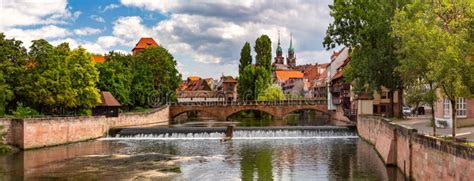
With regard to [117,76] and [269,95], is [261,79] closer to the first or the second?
[269,95]

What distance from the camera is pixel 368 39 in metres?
44.0

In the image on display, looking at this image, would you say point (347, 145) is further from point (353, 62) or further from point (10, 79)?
point (10, 79)

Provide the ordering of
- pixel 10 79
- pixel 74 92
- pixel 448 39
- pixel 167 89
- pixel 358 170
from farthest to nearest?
1. pixel 167 89
2. pixel 74 92
3. pixel 10 79
4. pixel 358 170
5. pixel 448 39

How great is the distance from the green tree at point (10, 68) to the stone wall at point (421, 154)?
28.4 metres

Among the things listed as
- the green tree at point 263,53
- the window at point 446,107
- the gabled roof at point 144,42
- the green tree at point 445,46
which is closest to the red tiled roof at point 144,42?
the gabled roof at point 144,42

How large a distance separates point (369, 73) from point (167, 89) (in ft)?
161

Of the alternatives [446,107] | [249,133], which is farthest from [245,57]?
[446,107]

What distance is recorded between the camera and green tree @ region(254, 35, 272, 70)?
97.2m

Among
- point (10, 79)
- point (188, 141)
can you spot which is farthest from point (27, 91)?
point (188, 141)

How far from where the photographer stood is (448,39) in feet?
71.8

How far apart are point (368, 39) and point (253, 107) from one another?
44.6m

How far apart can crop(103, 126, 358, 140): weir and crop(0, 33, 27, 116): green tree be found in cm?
1071

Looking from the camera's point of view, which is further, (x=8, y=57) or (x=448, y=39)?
(x=8, y=57)

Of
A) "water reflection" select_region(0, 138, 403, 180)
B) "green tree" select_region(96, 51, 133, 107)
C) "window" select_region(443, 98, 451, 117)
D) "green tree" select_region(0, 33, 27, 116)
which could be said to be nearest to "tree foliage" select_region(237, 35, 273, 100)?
"green tree" select_region(96, 51, 133, 107)
